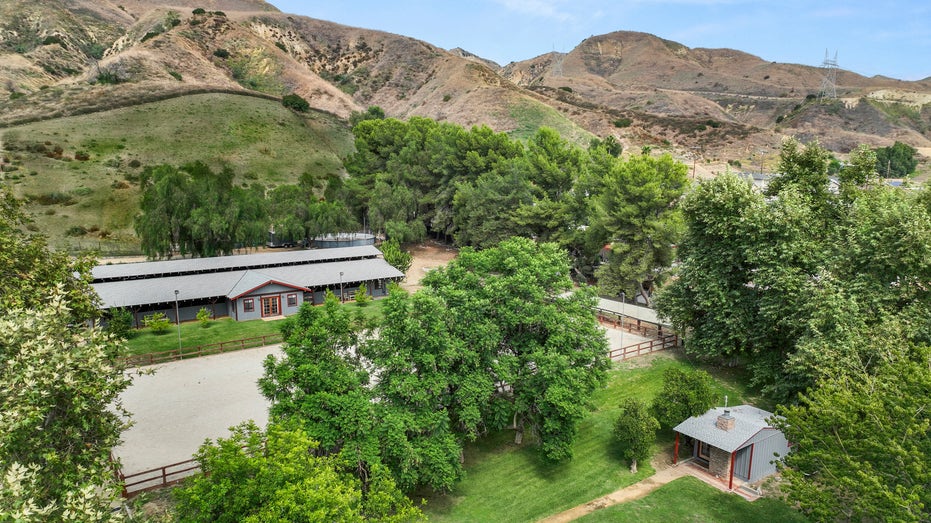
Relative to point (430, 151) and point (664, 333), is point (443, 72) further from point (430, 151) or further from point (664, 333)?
point (664, 333)

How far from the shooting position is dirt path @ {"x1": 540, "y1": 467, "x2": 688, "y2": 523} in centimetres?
1684

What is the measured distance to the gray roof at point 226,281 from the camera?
32.6 m

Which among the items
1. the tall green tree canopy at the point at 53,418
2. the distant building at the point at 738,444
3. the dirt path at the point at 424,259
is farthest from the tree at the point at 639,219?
the tall green tree canopy at the point at 53,418

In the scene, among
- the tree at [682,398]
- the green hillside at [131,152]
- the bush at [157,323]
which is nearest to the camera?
the tree at [682,398]

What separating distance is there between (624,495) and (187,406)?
61.0 ft

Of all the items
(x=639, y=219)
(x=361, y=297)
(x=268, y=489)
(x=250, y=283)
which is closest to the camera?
(x=268, y=489)

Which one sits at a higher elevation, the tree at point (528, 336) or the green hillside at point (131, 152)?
the green hillside at point (131, 152)

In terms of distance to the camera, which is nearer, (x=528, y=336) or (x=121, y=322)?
(x=528, y=336)

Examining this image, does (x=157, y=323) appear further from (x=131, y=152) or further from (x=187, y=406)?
(x=131, y=152)

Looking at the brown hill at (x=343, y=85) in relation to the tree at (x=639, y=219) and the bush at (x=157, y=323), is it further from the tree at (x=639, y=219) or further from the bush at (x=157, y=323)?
the bush at (x=157, y=323)

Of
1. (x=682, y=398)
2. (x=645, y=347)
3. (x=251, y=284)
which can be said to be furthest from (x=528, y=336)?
(x=251, y=284)

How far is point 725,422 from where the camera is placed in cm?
1884

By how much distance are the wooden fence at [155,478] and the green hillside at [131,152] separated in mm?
40906

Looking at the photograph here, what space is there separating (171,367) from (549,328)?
811 inches
